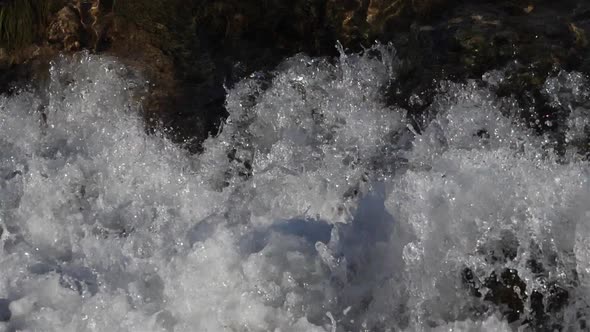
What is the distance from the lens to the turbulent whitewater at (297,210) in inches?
158

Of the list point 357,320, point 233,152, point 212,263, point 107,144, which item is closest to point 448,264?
point 357,320

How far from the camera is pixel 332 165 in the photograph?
4801mm

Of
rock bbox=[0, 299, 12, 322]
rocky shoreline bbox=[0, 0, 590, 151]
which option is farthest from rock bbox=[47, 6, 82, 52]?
rock bbox=[0, 299, 12, 322]

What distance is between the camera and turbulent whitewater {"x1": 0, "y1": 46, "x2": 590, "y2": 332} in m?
4.02

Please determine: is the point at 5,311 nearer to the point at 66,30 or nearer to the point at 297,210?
the point at 297,210

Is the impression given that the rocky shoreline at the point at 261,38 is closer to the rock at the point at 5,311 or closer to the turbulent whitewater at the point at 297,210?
the turbulent whitewater at the point at 297,210

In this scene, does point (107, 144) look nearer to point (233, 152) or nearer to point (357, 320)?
point (233, 152)

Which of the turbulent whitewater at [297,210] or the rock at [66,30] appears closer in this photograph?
the turbulent whitewater at [297,210]

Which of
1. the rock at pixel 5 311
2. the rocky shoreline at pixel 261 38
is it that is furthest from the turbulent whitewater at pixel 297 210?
the rocky shoreline at pixel 261 38

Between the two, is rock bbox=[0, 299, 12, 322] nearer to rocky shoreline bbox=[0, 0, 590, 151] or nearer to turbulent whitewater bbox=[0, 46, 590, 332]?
turbulent whitewater bbox=[0, 46, 590, 332]

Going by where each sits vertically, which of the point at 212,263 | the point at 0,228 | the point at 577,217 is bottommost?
the point at 0,228

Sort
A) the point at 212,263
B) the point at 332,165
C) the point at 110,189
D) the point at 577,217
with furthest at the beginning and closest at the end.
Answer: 1. the point at 110,189
2. the point at 332,165
3. the point at 212,263
4. the point at 577,217

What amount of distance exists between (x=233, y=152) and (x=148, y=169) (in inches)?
20.2

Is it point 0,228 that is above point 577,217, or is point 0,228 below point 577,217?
below
